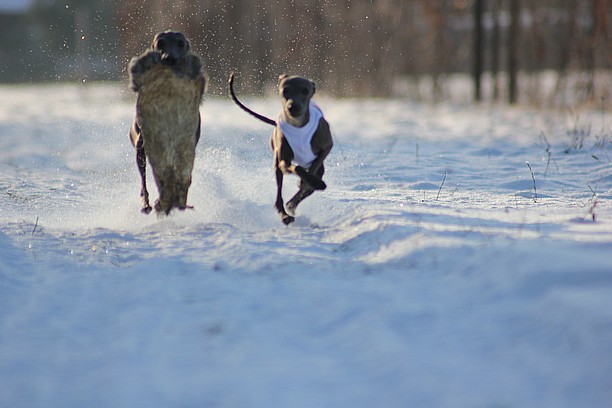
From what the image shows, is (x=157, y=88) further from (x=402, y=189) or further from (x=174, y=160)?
(x=402, y=189)

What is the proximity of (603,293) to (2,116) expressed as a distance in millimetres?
15290

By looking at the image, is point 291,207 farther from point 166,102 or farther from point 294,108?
point 166,102

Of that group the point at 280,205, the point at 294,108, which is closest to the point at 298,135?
the point at 294,108

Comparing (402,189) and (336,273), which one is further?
(402,189)

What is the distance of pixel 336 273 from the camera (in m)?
3.99

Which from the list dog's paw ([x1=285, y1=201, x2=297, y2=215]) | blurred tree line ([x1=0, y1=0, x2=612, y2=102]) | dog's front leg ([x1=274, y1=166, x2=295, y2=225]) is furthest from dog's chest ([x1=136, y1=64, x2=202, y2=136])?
blurred tree line ([x1=0, y1=0, x2=612, y2=102])

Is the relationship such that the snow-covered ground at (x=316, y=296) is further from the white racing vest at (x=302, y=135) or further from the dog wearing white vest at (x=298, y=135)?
the white racing vest at (x=302, y=135)

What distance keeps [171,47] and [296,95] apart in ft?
3.42

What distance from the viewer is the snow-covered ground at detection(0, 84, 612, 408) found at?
9.15ft

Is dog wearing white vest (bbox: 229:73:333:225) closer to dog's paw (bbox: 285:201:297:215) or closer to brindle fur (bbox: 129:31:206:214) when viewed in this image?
dog's paw (bbox: 285:201:297:215)

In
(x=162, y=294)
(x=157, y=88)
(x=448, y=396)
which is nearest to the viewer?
(x=448, y=396)

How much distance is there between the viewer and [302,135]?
5609mm

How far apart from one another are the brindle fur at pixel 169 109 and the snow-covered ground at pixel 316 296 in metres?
0.33

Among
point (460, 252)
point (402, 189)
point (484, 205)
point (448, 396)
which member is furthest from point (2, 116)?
point (448, 396)
